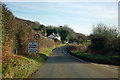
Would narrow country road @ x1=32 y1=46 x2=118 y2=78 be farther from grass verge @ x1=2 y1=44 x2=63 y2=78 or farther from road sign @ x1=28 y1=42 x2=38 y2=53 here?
road sign @ x1=28 y1=42 x2=38 y2=53

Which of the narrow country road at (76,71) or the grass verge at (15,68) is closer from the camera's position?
the grass verge at (15,68)

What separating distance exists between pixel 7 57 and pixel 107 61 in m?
12.4

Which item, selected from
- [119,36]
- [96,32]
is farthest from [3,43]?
[96,32]

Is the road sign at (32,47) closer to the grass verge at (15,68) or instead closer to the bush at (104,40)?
the grass verge at (15,68)

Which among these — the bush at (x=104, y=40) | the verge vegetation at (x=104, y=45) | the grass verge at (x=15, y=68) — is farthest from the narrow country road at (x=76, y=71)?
the bush at (x=104, y=40)

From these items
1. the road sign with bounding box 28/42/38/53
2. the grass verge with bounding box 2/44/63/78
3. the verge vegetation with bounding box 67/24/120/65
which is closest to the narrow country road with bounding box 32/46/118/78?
the grass verge with bounding box 2/44/63/78

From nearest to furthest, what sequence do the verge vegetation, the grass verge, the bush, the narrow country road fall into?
the grass verge, the narrow country road, the verge vegetation, the bush

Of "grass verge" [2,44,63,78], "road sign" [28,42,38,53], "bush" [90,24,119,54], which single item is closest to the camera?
"grass verge" [2,44,63,78]

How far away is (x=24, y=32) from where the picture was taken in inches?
642

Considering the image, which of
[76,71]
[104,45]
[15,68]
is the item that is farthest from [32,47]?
[104,45]

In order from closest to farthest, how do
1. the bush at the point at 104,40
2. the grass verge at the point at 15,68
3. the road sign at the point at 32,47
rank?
the grass verge at the point at 15,68 → the road sign at the point at 32,47 → the bush at the point at 104,40

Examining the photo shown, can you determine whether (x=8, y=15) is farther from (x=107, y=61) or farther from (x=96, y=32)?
(x=96, y=32)

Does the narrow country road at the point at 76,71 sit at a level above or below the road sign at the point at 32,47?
below

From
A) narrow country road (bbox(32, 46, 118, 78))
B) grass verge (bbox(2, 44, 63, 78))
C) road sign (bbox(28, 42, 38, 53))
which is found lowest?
narrow country road (bbox(32, 46, 118, 78))
